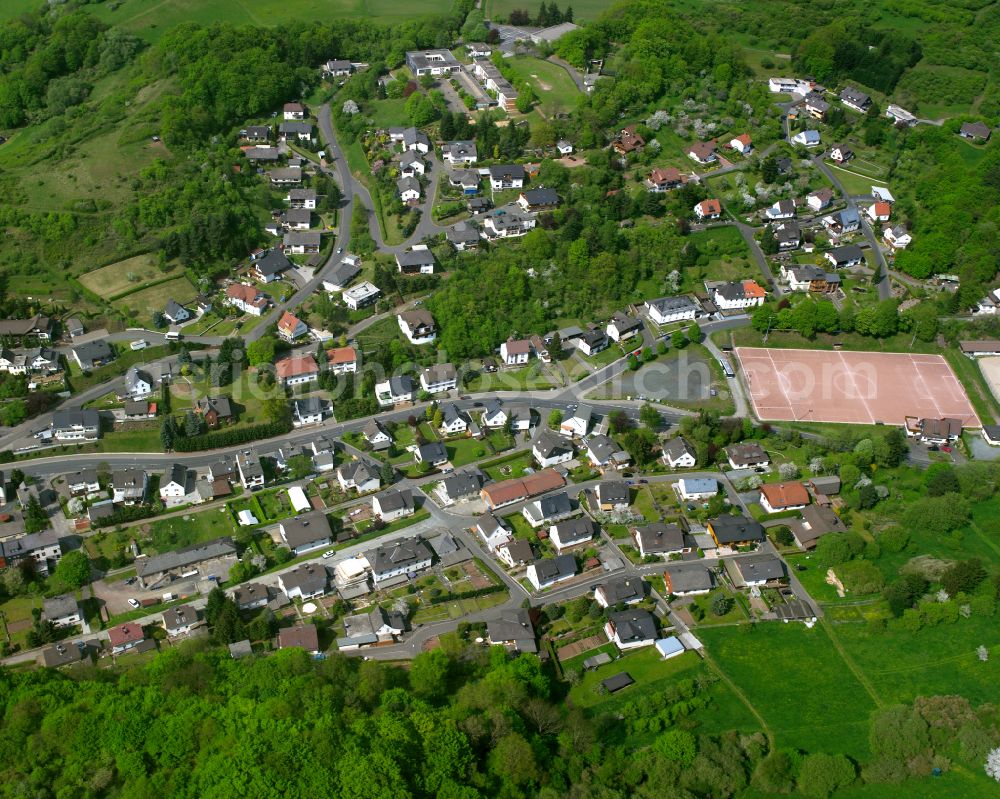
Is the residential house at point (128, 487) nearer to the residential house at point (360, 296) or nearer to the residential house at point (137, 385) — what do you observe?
the residential house at point (137, 385)

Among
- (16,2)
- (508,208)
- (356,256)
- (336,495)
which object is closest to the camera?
(336,495)

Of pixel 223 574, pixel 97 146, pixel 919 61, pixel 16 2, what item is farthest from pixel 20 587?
pixel 919 61

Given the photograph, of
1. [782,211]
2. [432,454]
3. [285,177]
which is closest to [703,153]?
[782,211]

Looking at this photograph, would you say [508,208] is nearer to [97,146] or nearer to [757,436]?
[757,436]

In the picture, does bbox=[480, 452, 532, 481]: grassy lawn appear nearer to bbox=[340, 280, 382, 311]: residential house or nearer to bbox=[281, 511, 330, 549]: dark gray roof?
bbox=[281, 511, 330, 549]: dark gray roof

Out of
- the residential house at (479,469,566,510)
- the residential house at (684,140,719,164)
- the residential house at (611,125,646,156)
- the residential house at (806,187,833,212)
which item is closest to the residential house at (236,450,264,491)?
the residential house at (479,469,566,510)

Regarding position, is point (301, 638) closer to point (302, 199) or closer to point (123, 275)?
point (123, 275)

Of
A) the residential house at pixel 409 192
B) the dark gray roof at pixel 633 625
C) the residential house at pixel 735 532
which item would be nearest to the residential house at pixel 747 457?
the residential house at pixel 735 532
